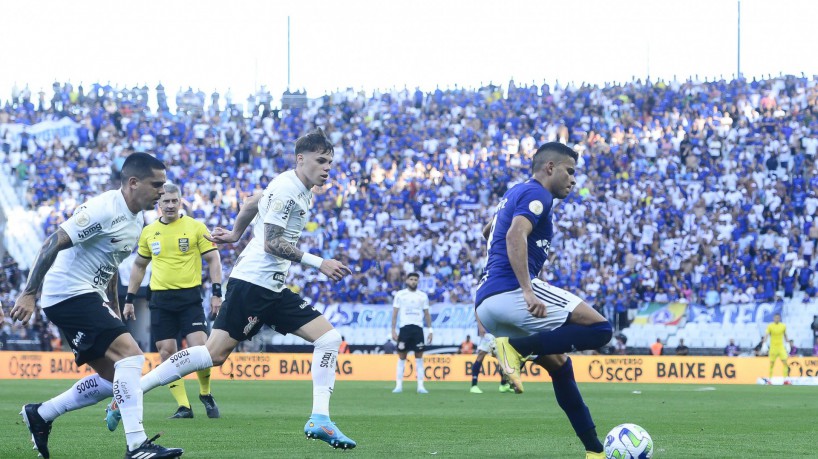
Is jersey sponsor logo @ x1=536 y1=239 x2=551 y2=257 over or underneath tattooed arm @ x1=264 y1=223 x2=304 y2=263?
over

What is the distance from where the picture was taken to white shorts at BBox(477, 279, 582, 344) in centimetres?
849

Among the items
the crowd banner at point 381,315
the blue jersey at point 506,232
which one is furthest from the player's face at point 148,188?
the crowd banner at point 381,315

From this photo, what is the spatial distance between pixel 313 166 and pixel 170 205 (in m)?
4.68

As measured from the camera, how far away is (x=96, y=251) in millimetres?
8695

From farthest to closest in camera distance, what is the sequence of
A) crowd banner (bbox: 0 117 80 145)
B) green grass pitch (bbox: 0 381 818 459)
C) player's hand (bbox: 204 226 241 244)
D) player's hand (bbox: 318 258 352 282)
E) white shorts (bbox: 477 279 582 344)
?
crowd banner (bbox: 0 117 80 145) → player's hand (bbox: 204 226 241 244) → green grass pitch (bbox: 0 381 818 459) → player's hand (bbox: 318 258 352 282) → white shorts (bbox: 477 279 582 344)

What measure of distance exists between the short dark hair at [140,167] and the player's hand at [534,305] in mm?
2894

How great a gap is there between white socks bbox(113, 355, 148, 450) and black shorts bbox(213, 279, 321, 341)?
5.86ft

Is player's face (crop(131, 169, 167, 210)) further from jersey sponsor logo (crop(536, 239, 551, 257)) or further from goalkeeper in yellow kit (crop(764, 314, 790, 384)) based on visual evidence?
goalkeeper in yellow kit (crop(764, 314, 790, 384))

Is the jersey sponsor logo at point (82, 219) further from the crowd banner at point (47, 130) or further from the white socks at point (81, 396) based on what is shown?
the crowd banner at point (47, 130)

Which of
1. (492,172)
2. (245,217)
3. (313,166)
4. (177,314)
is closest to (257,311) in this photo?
(245,217)

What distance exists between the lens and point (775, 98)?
42.9 m

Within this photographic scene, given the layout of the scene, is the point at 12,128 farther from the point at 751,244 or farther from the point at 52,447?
the point at 52,447

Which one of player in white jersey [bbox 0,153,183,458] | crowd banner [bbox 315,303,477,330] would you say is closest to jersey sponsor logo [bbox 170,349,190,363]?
player in white jersey [bbox 0,153,183,458]

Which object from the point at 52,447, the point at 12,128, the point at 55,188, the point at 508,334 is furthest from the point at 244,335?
the point at 12,128
